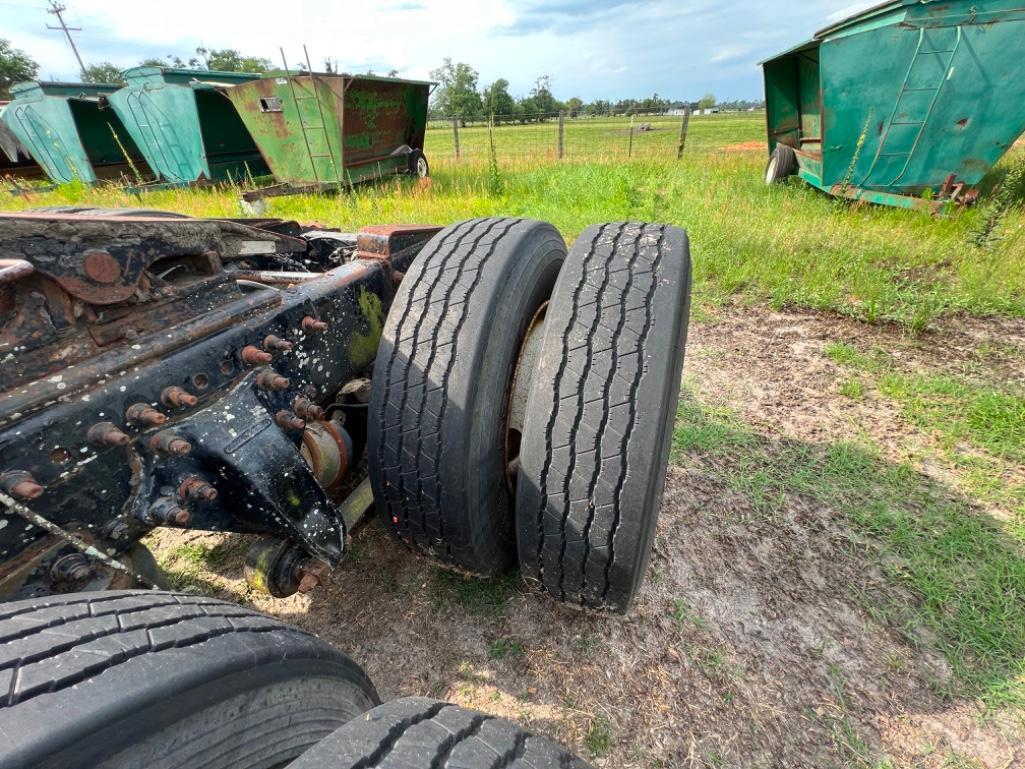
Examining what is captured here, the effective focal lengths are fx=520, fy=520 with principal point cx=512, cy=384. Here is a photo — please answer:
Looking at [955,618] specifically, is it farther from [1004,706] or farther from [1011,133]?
[1011,133]

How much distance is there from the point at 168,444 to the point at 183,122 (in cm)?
982

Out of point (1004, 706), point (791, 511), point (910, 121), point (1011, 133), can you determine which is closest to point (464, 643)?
point (791, 511)

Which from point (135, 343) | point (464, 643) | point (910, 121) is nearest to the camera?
point (135, 343)

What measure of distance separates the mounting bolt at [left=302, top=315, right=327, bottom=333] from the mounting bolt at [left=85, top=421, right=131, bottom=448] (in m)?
0.57

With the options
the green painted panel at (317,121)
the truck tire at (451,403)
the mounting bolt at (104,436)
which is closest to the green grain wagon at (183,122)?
the green painted panel at (317,121)

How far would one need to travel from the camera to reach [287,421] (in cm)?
140

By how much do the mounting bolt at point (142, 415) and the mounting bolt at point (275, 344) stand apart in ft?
1.11

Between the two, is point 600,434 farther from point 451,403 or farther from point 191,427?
point 191,427

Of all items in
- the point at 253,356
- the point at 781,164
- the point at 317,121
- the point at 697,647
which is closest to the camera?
the point at 253,356

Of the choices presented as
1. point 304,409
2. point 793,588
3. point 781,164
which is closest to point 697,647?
point 793,588

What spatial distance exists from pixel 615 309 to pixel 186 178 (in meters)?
10.4

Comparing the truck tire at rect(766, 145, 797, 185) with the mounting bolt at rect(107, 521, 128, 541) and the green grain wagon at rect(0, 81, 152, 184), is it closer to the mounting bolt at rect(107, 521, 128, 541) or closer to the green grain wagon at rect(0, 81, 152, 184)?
the mounting bolt at rect(107, 521, 128, 541)

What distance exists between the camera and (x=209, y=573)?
2.11 meters

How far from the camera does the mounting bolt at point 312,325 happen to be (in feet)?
4.94
